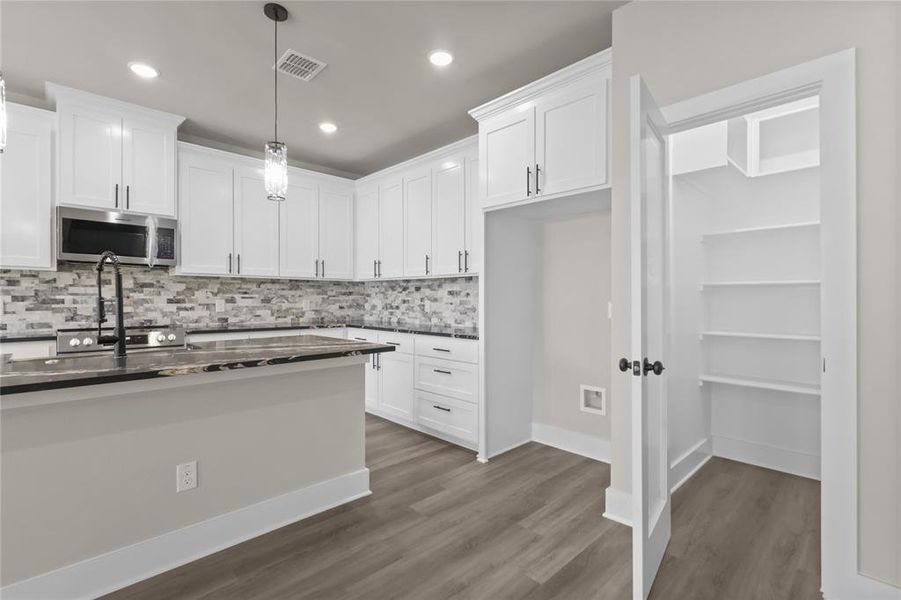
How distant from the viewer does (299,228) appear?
4.62 m

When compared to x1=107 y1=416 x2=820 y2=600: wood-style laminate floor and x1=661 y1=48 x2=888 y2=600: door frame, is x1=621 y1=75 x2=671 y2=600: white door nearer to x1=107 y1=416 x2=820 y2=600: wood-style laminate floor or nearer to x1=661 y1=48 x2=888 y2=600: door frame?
x1=107 y1=416 x2=820 y2=600: wood-style laminate floor

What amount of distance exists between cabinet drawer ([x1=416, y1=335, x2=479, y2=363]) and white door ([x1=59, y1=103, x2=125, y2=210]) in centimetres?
272

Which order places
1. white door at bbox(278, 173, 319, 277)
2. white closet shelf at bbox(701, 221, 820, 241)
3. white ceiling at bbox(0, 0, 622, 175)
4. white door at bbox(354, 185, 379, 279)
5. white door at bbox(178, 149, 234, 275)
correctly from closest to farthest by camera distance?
white ceiling at bbox(0, 0, 622, 175)
white closet shelf at bbox(701, 221, 820, 241)
white door at bbox(178, 149, 234, 275)
white door at bbox(278, 173, 319, 277)
white door at bbox(354, 185, 379, 279)

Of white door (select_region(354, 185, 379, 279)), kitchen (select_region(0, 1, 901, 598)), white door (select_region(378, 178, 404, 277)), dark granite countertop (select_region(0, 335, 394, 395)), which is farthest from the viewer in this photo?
white door (select_region(354, 185, 379, 279))

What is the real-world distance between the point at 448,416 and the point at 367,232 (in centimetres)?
235

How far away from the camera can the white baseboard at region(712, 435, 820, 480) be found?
112 inches

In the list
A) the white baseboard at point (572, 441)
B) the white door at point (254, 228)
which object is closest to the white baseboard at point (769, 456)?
the white baseboard at point (572, 441)

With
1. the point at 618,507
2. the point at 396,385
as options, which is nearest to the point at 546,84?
the point at 618,507

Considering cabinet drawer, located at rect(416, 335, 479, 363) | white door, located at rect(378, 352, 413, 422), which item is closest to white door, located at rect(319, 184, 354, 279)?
white door, located at rect(378, 352, 413, 422)

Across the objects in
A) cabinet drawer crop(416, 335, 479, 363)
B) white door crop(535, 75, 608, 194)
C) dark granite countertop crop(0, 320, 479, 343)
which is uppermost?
white door crop(535, 75, 608, 194)

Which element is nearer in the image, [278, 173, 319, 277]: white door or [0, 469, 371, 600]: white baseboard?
[0, 469, 371, 600]: white baseboard

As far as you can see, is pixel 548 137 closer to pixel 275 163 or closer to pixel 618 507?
pixel 275 163

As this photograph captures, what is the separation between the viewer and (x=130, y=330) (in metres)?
3.69

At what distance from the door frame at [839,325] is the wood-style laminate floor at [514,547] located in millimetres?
249
